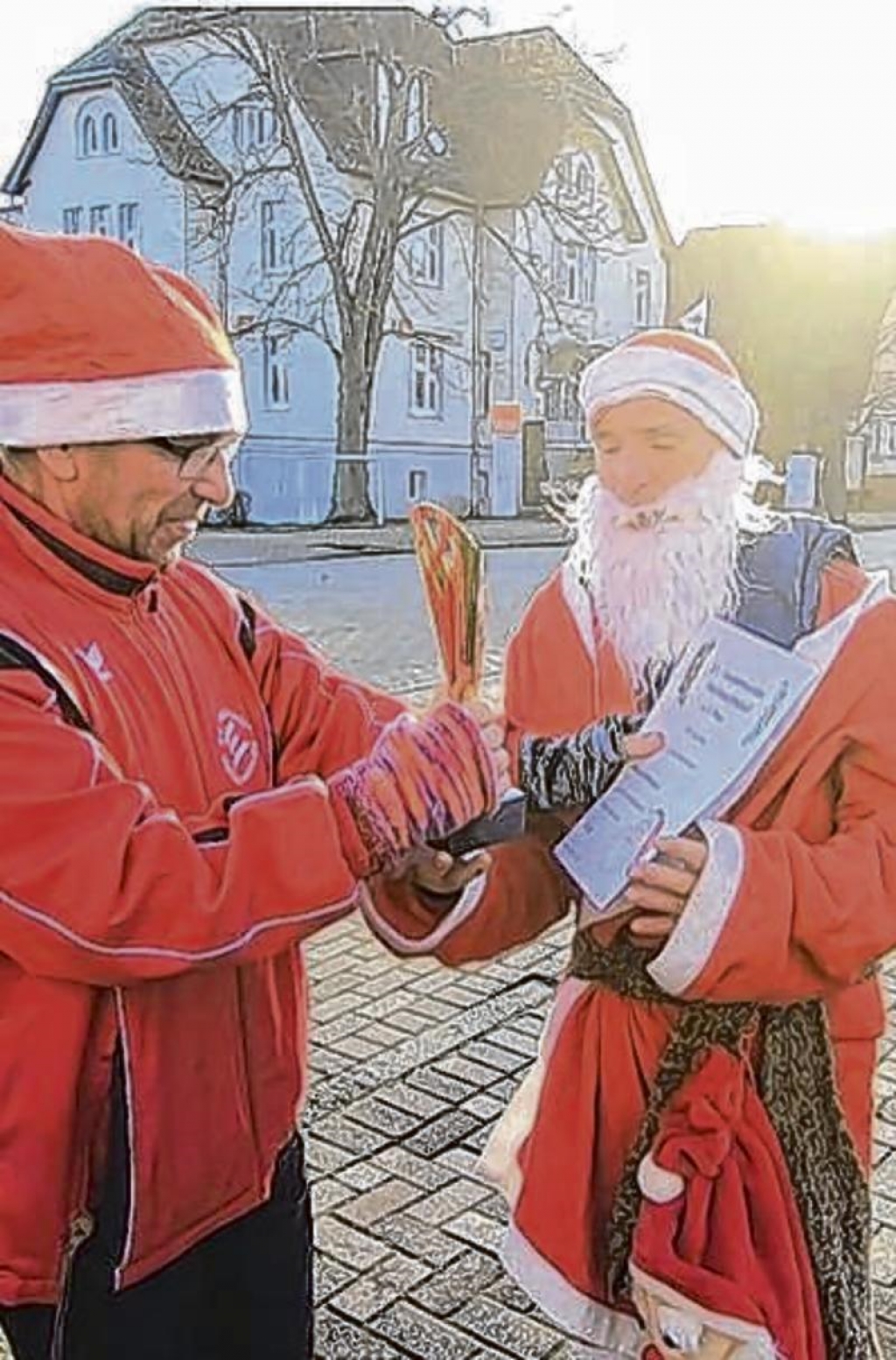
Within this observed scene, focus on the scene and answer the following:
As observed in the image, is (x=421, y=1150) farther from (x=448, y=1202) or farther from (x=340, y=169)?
(x=340, y=169)

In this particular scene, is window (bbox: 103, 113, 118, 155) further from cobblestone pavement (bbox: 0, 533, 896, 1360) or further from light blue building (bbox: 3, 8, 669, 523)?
cobblestone pavement (bbox: 0, 533, 896, 1360)

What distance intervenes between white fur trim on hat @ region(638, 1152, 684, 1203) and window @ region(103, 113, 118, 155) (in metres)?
31.9

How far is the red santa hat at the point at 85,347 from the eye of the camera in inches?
65.0

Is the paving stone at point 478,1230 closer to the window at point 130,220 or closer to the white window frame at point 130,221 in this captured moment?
the white window frame at point 130,221

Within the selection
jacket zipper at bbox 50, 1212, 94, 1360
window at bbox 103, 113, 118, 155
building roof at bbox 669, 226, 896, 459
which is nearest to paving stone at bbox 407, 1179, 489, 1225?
jacket zipper at bbox 50, 1212, 94, 1360

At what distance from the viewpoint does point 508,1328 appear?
9.63 ft

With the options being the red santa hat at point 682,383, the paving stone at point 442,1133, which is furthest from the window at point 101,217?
the red santa hat at point 682,383

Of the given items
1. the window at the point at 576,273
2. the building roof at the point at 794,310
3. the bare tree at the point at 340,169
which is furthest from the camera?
the window at the point at 576,273

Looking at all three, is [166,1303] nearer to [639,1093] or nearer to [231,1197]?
[231,1197]

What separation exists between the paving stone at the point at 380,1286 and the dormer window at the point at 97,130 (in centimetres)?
3095

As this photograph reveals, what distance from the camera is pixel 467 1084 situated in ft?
13.1

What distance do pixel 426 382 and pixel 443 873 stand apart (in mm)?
31280

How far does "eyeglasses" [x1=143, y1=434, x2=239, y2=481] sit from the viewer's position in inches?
68.8

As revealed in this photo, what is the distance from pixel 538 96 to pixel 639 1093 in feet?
105
